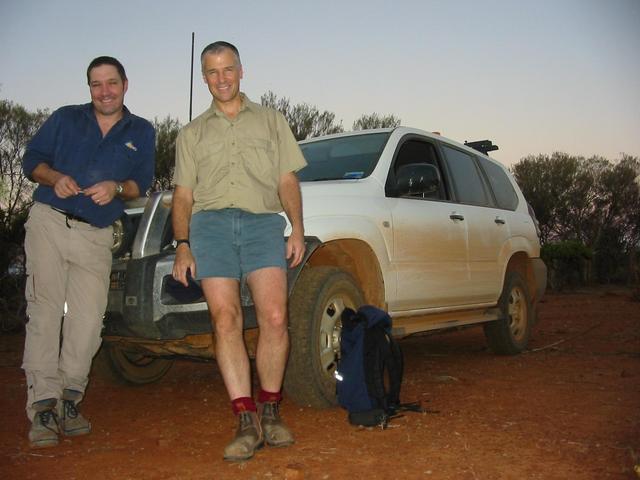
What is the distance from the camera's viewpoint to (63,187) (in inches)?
144

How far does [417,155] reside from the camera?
5555 mm

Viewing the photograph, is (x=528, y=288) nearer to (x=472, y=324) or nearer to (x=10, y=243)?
(x=472, y=324)

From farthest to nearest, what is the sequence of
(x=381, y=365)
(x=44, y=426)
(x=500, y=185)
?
(x=500, y=185)
(x=381, y=365)
(x=44, y=426)

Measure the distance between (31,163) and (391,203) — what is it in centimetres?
223

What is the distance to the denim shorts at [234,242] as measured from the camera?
3.28 metres

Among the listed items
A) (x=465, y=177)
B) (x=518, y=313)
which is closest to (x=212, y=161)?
(x=465, y=177)

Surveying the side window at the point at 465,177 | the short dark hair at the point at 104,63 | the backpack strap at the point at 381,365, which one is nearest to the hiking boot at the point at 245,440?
the backpack strap at the point at 381,365

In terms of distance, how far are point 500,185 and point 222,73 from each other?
419 cm

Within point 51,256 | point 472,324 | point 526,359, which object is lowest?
point 526,359

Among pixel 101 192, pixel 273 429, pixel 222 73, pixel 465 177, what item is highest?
pixel 222 73

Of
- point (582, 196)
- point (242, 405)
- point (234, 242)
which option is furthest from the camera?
point (582, 196)

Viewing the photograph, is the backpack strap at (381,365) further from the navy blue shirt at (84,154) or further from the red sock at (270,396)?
the navy blue shirt at (84,154)

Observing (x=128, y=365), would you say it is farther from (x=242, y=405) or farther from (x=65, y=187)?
(x=242, y=405)

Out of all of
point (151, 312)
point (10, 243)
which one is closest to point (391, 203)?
point (151, 312)
